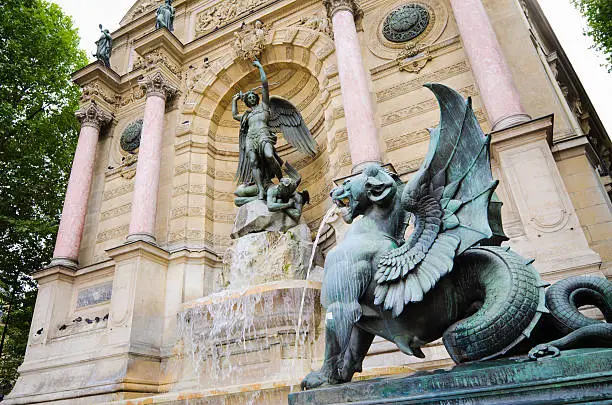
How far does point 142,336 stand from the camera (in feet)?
22.5

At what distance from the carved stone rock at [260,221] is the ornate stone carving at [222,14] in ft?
21.2

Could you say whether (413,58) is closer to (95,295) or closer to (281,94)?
(281,94)

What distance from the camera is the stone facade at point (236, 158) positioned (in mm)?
5285

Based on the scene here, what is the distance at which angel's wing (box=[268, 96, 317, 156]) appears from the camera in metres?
8.59

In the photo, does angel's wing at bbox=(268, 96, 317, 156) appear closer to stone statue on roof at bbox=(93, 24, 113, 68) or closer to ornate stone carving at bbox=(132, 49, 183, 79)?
ornate stone carving at bbox=(132, 49, 183, 79)

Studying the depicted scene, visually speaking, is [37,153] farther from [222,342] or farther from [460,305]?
[460,305]

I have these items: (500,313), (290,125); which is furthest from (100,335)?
(500,313)

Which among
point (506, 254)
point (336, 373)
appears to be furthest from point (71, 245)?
point (506, 254)

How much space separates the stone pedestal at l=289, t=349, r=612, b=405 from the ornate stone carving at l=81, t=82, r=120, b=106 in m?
11.6

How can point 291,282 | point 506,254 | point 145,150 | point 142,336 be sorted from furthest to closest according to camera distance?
1. point 145,150
2. point 142,336
3. point 291,282
4. point 506,254

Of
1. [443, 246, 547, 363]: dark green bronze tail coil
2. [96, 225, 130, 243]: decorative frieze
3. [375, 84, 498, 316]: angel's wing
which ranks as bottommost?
[443, 246, 547, 363]: dark green bronze tail coil

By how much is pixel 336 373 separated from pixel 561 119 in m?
5.88

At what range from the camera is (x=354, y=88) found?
726 centimetres

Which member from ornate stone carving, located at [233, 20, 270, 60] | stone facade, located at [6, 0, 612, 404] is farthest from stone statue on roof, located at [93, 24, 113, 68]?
ornate stone carving, located at [233, 20, 270, 60]
